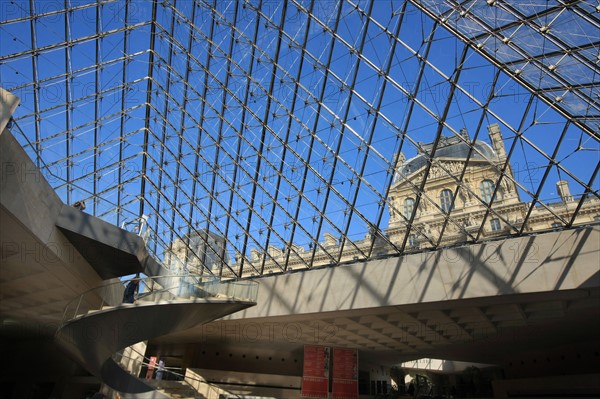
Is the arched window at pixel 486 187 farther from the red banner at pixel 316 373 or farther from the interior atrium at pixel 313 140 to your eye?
the red banner at pixel 316 373

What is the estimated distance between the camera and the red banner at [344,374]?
18.0 metres

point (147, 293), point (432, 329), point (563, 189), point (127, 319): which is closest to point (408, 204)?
point (432, 329)

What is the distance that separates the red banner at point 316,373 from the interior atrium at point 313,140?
1.36 meters

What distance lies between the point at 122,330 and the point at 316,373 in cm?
1010

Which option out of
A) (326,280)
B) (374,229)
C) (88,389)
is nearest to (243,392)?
(88,389)

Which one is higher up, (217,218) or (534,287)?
(217,218)

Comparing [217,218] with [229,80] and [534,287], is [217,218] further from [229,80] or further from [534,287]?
[534,287]

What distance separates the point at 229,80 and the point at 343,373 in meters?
16.0

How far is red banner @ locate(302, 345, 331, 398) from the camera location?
57.6 ft

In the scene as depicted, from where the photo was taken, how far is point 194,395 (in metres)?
14.5

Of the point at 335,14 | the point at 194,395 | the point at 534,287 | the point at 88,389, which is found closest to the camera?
the point at 534,287

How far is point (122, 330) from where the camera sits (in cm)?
1208

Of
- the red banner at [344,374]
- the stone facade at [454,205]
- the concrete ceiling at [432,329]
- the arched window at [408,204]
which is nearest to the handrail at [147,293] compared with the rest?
the concrete ceiling at [432,329]

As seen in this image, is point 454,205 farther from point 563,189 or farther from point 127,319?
point 127,319
